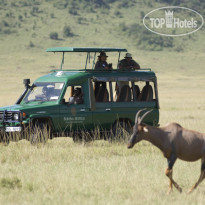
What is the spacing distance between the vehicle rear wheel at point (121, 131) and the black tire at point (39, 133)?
1.78 metres

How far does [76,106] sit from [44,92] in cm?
79

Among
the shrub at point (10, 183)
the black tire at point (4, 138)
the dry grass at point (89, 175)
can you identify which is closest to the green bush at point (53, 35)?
the black tire at point (4, 138)

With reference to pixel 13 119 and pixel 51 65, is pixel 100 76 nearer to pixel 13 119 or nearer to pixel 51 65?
pixel 13 119

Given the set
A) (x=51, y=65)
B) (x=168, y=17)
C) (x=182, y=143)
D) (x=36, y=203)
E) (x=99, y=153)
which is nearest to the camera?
→ (x=36, y=203)

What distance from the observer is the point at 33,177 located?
10195mm

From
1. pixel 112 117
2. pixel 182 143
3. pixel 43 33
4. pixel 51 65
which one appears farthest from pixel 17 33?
pixel 182 143

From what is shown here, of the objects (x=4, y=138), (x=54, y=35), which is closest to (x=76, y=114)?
(x=4, y=138)

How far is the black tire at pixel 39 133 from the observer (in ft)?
45.3

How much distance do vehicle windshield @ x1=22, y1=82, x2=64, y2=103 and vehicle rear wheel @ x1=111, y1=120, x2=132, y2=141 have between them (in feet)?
5.62

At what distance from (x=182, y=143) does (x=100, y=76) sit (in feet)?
20.7

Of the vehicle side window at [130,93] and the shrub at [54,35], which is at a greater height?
the vehicle side window at [130,93]

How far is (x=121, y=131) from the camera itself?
15.3 meters

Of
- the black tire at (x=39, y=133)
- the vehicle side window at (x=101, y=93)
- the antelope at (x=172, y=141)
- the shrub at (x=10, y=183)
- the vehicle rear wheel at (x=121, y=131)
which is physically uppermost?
the antelope at (x=172, y=141)

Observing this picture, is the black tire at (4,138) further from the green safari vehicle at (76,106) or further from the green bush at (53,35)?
the green bush at (53,35)
